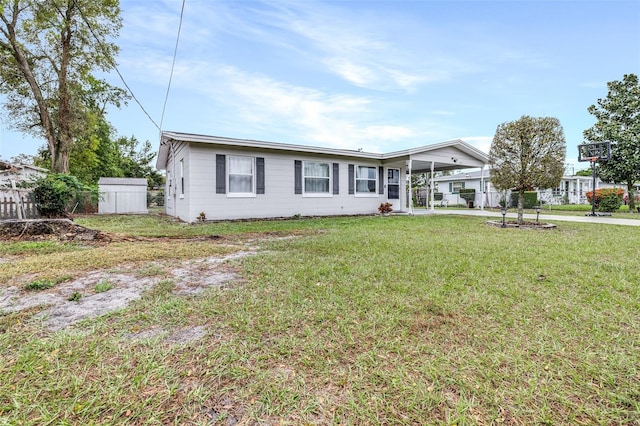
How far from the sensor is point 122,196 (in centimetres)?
1639

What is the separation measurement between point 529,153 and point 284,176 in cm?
772

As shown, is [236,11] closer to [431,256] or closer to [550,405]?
[431,256]

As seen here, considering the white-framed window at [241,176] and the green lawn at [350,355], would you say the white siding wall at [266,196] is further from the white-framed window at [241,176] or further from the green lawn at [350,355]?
the green lawn at [350,355]

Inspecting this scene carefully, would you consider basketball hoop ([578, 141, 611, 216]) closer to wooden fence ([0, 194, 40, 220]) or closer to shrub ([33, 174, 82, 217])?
shrub ([33, 174, 82, 217])

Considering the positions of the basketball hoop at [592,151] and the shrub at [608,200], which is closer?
the basketball hoop at [592,151]

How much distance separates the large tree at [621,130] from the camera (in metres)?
14.9

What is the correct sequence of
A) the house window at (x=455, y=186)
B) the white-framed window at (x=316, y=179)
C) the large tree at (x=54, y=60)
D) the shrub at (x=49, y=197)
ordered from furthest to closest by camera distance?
the house window at (x=455, y=186)
the large tree at (x=54, y=60)
the white-framed window at (x=316, y=179)
the shrub at (x=49, y=197)

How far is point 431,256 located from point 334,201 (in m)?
7.95

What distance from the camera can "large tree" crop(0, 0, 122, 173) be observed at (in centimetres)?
1488

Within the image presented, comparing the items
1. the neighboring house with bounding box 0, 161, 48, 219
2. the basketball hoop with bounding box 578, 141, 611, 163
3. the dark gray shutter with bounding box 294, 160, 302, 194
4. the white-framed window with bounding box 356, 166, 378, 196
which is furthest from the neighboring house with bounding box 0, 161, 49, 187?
the basketball hoop with bounding box 578, 141, 611, 163

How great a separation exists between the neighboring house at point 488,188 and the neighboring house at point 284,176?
354 inches

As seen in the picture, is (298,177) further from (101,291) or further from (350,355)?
(350,355)

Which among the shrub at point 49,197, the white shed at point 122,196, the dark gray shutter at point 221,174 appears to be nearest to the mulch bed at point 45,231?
the shrub at point 49,197

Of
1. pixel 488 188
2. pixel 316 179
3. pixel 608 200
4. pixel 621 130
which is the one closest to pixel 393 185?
pixel 316 179
